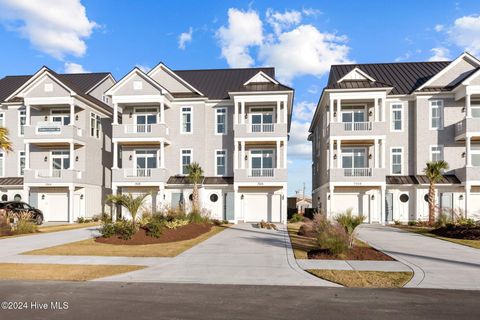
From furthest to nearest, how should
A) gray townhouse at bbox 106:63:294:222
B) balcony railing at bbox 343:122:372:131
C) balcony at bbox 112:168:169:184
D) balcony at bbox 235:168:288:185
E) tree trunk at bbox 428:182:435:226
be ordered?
balcony at bbox 112:168:169:184 → gray townhouse at bbox 106:63:294:222 → balcony at bbox 235:168:288:185 → balcony railing at bbox 343:122:372:131 → tree trunk at bbox 428:182:435:226

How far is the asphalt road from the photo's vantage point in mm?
6820

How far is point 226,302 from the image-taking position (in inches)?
300

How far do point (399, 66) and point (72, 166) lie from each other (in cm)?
2809

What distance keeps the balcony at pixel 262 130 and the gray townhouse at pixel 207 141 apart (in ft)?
0.24

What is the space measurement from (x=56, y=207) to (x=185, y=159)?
36.6ft

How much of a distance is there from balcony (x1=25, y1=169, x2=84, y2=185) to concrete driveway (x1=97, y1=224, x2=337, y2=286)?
18439mm

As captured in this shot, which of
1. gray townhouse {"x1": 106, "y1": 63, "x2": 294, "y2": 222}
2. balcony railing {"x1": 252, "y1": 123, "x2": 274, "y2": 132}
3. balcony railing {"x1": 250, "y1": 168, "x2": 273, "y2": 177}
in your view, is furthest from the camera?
balcony railing {"x1": 252, "y1": 123, "x2": 274, "y2": 132}

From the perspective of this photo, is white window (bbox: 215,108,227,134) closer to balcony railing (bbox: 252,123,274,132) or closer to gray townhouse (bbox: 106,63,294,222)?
gray townhouse (bbox: 106,63,294,222)

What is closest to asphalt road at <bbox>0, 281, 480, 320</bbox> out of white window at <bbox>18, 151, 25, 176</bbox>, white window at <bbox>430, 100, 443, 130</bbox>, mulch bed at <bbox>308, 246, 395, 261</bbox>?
mulch bed at <bbox>308, 246, 395, 261</bbox>

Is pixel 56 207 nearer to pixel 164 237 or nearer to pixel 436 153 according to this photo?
pixel 164 237

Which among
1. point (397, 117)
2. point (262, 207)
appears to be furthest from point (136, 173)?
point (397, 117)

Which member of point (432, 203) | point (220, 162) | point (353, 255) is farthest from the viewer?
point (220, 162)

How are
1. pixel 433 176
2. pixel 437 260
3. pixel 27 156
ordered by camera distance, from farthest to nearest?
pixel 27 156 < pixel 433 176 < pixel 437 260

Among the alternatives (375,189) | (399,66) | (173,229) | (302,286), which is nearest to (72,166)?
(173,229)
